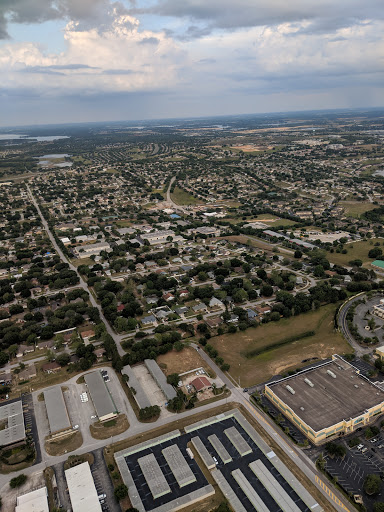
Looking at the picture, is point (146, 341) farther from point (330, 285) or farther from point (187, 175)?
point (187, 175)

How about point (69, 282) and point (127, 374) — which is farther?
point (69, 282)

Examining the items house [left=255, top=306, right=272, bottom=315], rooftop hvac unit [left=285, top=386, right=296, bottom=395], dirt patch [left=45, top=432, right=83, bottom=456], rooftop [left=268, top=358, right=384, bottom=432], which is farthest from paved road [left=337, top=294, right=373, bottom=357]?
dirt patch [left=45, top=432, right=83, bottom=456]

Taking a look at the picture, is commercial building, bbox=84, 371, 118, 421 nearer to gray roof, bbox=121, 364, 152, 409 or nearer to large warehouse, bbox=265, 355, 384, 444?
gray roof, bbox=121, 364, 152, 409

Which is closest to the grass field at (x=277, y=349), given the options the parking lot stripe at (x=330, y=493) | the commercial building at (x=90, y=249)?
the parking lot stripe at (x=330, y=493)

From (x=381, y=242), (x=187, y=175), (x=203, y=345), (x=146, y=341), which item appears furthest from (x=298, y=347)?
(x=187, y=175)

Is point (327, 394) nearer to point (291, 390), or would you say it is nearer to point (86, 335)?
point (291, 390)

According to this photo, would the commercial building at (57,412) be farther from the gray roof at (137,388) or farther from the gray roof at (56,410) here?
the gray roof at (137,388)
